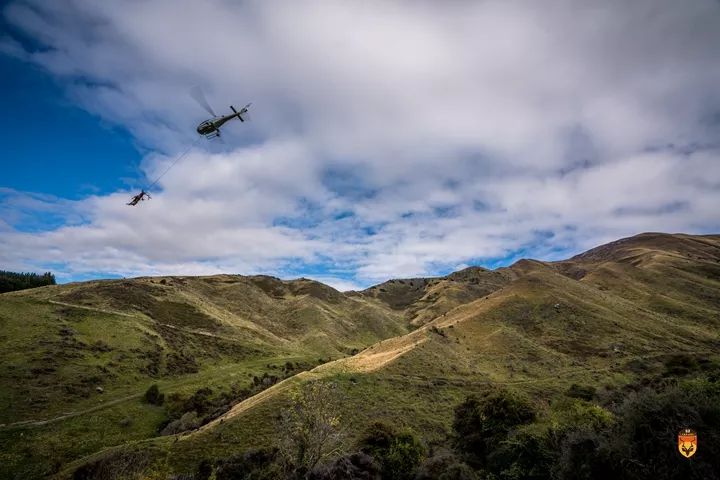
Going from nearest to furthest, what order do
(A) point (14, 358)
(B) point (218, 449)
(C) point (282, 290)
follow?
(B) point (218, 449) < (A) point (14, 358) < (C) point (282, 290)

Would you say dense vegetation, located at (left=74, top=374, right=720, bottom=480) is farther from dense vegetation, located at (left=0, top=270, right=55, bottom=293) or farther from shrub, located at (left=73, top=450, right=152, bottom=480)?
dense vegetation, located at (left=0, top=270, right=55, bottom=293)

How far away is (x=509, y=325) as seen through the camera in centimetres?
8631

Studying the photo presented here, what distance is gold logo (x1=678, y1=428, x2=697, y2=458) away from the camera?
17.0m

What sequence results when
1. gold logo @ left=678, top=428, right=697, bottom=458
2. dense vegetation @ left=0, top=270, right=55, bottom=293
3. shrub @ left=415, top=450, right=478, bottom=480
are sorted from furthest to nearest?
dense vegetation @ left=0, top=270, right=55, bottom=293 → shrub @ left=415, top=450, right=478, bottom=480 → gold logo @ left=678, top=428, right=697, bottom=458

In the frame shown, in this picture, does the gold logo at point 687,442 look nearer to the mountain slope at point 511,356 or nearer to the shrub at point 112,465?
the mountain slope at point 511,356

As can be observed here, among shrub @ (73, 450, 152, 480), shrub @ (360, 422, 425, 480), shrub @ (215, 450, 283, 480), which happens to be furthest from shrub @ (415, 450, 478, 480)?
shrub @ (73, 450, 152, 480)

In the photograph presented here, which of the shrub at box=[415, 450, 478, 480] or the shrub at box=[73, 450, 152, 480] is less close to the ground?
the shrub at box=[415, 450, 478, 480]

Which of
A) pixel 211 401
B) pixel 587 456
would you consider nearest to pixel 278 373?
pixel 211 401

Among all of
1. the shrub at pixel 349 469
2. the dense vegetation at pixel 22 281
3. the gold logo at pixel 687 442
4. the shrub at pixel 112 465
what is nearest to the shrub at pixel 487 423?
the shrub at pixel 349 469

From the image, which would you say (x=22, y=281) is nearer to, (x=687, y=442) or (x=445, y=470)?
(x=445, y=470)

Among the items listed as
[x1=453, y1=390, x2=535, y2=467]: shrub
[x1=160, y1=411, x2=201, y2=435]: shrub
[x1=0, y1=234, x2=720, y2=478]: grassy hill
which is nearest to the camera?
[x1=453, y1=390, x2=535, y2=467]: shrub

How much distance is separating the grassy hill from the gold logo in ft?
70.0

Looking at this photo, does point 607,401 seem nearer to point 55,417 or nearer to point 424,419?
point 424,419

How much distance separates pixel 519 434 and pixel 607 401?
24.9 meters
